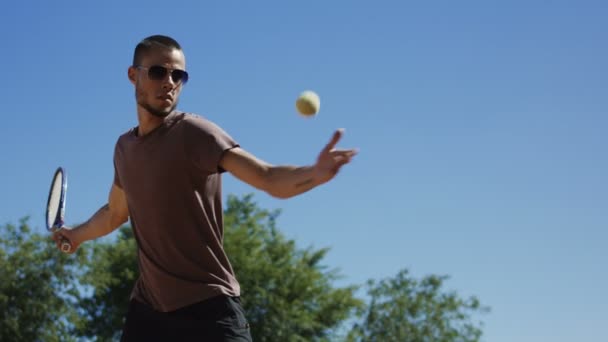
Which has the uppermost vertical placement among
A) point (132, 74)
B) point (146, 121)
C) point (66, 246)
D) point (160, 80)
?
point (132, 74)

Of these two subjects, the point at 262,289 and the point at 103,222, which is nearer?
the point at 103,222

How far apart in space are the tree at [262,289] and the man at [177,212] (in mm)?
40094

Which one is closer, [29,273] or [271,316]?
[29,273]

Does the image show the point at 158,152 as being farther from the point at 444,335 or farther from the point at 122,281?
the point at 444,335

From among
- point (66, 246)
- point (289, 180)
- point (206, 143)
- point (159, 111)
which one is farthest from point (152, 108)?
point (66, 246)

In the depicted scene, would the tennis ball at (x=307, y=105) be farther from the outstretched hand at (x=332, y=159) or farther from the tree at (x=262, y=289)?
the tree at (x=262, y=289)

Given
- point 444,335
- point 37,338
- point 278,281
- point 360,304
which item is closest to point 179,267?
point 37,338

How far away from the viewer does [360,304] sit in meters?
52.2

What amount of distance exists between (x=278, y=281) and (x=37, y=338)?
12.9 meters

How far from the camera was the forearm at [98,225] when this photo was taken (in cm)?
704

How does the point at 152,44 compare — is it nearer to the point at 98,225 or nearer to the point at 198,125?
the point at 198,125

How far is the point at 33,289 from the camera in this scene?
43719 mm

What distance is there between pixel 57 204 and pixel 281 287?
4059cm

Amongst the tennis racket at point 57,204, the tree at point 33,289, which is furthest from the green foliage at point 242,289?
the tennis racket at point 57,204
